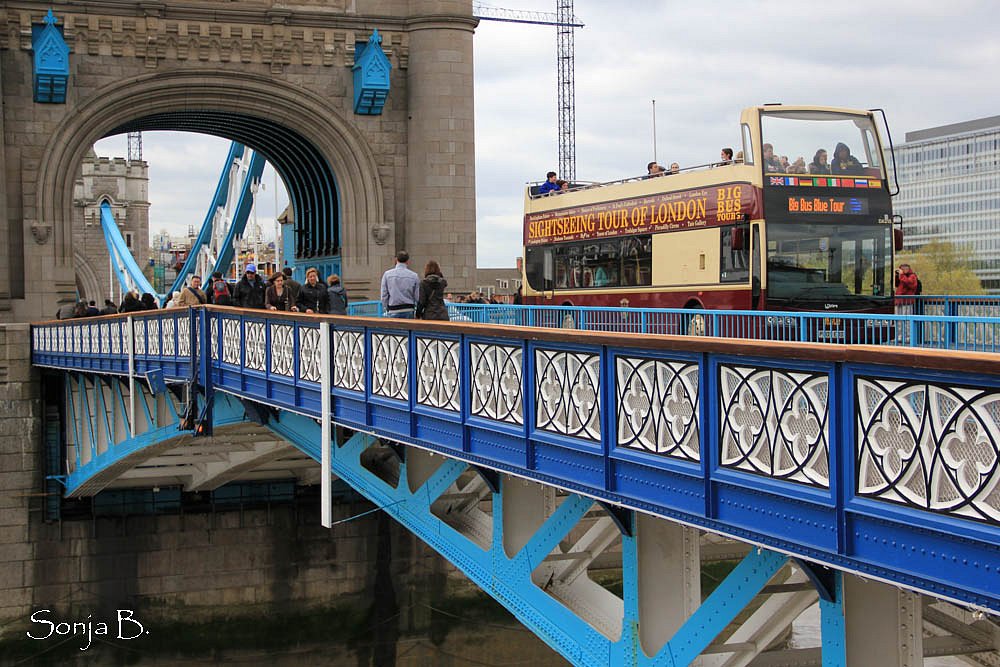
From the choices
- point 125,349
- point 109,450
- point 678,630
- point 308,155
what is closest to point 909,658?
point 678,630

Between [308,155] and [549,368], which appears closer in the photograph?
[549,368]

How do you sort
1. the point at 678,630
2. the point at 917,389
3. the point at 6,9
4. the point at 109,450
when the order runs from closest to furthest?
the point at 917,389 → the point at 678,630 → the point at 109,450 → the point at 6,9

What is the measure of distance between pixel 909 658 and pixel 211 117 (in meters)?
27.8

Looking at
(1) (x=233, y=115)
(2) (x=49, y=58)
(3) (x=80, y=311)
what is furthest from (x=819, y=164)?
(1) (x=233, y=115)

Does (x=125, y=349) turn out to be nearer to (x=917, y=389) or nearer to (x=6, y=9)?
(x=6, y=9)

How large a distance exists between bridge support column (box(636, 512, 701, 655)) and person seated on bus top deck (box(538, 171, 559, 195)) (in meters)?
15.1

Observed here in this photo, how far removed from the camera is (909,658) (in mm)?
6102

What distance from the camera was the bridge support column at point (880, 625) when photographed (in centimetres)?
607

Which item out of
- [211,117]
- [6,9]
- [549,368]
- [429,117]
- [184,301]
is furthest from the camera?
[211,117]

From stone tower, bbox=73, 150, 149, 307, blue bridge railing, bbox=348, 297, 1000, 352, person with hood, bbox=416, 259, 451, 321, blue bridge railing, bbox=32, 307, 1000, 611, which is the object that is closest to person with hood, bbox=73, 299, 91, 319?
blue bridge railing, bbox=348, 297, 1000, 352

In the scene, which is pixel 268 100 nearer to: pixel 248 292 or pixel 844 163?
pixel 248 292

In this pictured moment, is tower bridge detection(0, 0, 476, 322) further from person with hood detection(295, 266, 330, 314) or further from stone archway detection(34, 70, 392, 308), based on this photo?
person with hood detection(295, 266, 330, 314)

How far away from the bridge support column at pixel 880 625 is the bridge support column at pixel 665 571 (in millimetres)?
1683

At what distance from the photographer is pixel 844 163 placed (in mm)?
16375
